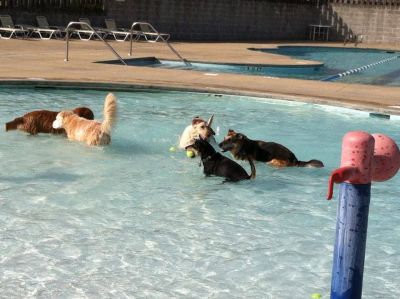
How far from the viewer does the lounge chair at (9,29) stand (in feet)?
76.0

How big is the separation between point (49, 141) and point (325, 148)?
10.4 ft

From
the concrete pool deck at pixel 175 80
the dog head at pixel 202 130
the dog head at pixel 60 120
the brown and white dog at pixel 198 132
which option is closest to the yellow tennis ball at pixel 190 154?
the brown and white dog at pixel 198 132

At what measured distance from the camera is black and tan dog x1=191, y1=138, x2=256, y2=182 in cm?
638

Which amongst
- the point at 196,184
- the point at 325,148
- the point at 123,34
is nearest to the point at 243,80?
the point at 325,148

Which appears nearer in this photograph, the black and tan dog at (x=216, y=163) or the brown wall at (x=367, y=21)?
the black and tan dog at (x=216, y=163)

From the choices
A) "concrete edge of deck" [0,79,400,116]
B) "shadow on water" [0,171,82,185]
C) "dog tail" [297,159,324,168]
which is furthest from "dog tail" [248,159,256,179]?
"concrete edge of deck" [0,79,400,116]

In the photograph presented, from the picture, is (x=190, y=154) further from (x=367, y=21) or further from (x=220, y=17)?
(x=367, y=21)

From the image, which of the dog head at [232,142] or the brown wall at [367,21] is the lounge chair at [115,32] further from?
the dog head at [232,142]

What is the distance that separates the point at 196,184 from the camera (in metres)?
6.56

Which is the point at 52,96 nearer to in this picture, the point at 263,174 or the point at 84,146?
the point at 84,146

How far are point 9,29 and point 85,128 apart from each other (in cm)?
1678

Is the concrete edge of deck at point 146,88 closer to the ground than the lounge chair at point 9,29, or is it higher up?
closer to the ground

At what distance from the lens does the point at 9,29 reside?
23.1 meters

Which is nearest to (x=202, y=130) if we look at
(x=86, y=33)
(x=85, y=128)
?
(x=85, y=128)
